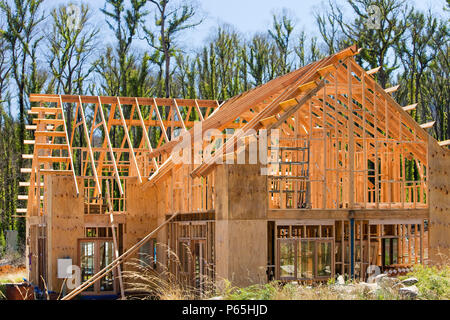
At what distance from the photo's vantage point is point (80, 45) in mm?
40156

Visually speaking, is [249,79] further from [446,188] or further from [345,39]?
[446,188]

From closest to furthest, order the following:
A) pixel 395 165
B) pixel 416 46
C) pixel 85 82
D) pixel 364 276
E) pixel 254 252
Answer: pixel 254 252 < pixel 364 276 < pixel 395 165 < pixel 416 46 < pixel 85 82

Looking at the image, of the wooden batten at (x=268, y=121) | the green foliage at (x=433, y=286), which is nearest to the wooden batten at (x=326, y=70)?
the wooden batten at (x=268, y=121)

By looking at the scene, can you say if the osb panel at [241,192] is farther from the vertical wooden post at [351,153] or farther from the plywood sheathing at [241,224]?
the vertical wooden post at [351,153]

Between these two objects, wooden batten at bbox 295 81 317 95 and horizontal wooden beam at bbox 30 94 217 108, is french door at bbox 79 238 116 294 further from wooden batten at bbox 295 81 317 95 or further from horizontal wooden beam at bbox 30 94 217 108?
wooden batten at bbox 295 81 317 95

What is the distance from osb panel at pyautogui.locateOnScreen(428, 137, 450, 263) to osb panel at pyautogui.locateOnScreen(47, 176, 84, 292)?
1109 cm

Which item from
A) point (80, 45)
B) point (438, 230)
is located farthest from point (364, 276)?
point (80, 45)

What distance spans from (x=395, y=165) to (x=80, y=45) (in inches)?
946

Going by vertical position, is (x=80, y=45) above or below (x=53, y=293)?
above

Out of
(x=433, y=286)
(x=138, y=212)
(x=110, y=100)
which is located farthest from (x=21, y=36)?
(x=433, y=286)

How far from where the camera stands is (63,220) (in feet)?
75.2

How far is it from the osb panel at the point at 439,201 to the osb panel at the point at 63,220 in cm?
1109

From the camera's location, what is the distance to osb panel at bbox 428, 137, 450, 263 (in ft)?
62.3

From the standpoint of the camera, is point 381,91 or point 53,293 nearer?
point 381,91
